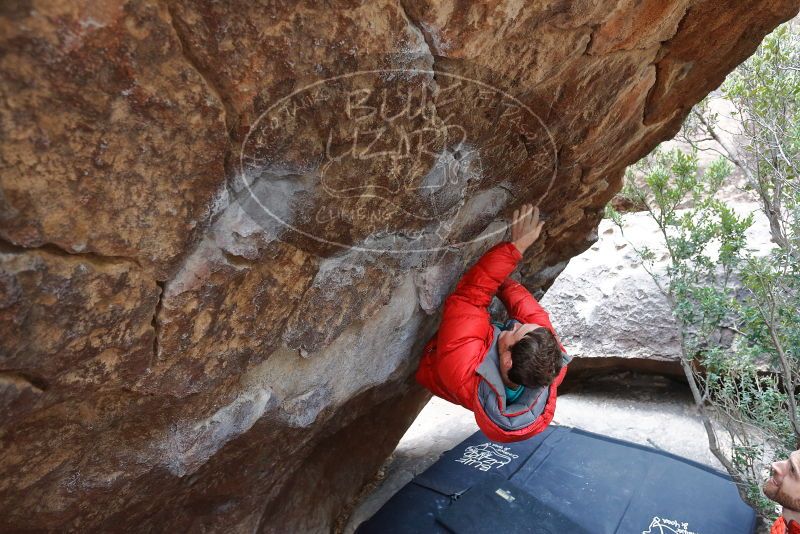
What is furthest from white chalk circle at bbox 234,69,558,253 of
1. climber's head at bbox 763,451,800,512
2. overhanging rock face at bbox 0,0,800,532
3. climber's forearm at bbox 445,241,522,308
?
climber's head at bbox 763,451,800,512

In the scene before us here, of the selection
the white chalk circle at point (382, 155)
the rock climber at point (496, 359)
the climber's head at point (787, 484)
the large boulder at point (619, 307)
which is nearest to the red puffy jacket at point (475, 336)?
the rock climber at point (496, 359)

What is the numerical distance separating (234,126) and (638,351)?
5405 mm

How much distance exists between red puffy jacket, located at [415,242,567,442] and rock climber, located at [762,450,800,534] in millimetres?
1166

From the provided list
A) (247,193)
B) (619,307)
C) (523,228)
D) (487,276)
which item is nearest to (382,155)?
(247,193)

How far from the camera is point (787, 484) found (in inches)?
107

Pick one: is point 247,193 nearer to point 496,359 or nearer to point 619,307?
point 496,359

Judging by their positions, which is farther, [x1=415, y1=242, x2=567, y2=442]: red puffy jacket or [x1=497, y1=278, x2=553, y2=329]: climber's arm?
[x1=497, y1=278, x2=553, y2=329]: climber's arm

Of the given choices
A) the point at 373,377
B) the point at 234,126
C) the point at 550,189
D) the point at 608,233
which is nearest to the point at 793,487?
the point at 550,189

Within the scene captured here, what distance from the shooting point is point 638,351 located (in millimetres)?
5824

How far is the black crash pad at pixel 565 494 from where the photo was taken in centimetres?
398

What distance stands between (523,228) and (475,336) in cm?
75

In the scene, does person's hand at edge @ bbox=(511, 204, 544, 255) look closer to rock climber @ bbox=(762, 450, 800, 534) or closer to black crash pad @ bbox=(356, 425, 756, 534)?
rock climber @ bbox=(762, 450, 800, 534)

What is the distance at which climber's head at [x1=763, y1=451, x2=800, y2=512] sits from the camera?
268 cm

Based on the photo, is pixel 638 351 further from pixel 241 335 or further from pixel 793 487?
pixel 241 335
